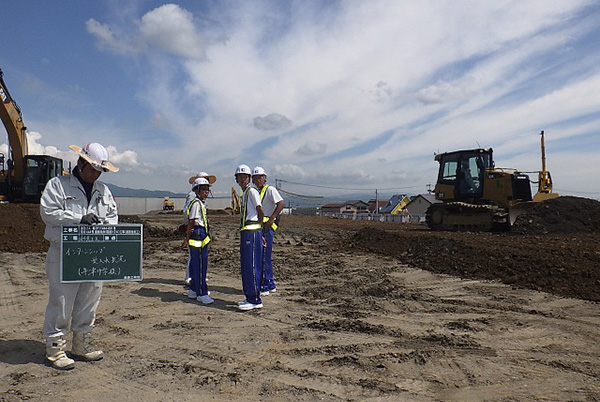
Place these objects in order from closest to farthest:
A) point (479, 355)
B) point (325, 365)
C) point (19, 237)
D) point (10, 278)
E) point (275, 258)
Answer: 1. point (325, 365)
2. point (479, 355)
3. point (10, 278)
4. point (275, 258)
5. point (19, 237)

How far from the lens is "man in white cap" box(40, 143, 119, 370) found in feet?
12.2

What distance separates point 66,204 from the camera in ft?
12.4

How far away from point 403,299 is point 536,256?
3668mm

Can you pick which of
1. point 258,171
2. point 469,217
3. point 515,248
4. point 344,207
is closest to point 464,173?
point 469,217

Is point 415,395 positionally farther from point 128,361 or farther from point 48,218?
point 48,218

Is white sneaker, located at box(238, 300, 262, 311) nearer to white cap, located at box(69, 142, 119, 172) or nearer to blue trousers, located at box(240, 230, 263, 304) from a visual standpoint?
blue trousers, located at box(240, 230, 263, 304)

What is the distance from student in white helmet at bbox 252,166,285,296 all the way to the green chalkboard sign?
9.39ft

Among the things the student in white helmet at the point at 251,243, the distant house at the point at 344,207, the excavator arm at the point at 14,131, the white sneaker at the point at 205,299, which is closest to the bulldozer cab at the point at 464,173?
the student in white helmet at the point at 251,243

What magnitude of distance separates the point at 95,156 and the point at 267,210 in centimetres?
354

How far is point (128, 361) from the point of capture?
159 inches

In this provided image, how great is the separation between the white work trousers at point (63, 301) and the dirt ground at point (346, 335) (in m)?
0.37

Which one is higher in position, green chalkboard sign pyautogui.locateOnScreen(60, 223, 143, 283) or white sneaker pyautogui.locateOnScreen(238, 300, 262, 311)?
green chalkboard sign pyautogui.locateOnScreen(60, 223, 143, 283)

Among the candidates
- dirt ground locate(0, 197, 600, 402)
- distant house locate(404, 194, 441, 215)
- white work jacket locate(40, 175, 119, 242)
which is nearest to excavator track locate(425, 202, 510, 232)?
dirt ground locate(0, 197, 600, 402)

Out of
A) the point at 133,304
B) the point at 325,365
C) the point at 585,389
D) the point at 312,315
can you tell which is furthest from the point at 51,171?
the point at 585,389
